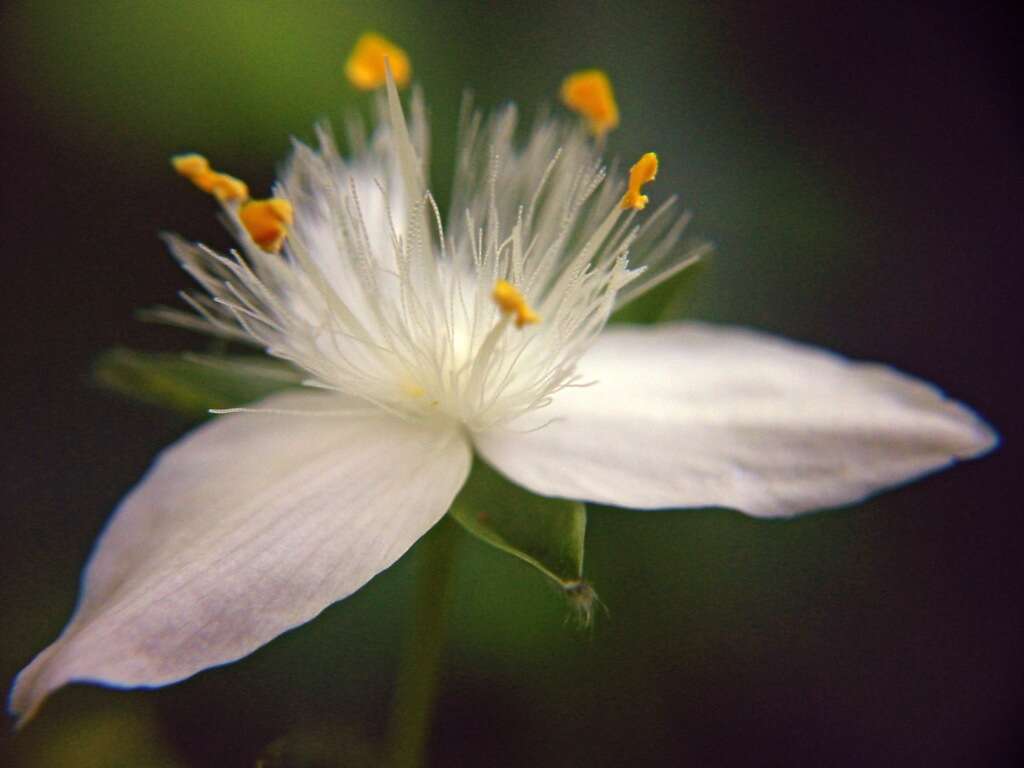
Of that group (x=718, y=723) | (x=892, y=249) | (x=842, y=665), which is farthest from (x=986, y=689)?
(x=892, y=249)

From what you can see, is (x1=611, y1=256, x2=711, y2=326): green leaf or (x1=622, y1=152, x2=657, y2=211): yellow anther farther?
(x1=611, y1=256, x2=711, y2=326): green leaf

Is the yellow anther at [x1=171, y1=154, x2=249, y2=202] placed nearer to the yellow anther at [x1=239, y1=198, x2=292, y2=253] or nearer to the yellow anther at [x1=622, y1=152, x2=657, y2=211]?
the yellow anther at [x1=239, y1=198, x2=292, y2=253]

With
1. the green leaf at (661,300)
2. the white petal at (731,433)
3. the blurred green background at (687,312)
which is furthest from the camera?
the blurred green background at (687,312)

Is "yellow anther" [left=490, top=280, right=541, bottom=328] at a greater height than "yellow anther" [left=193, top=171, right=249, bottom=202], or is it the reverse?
"yellow anther" [left=193, top=171, right=249, bottom=202]

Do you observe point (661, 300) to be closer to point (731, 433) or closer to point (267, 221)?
point (731, 433)

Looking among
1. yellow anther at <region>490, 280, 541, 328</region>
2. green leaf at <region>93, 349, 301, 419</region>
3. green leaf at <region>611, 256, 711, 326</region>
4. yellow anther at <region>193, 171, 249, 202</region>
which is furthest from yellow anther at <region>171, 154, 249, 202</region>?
green leaf at <region>611, 256, 711, 326</region>

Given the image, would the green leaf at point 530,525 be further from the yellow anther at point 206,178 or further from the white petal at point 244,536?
the yellow anther at point 206,178

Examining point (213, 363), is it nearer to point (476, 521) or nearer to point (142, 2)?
point (476, 521)

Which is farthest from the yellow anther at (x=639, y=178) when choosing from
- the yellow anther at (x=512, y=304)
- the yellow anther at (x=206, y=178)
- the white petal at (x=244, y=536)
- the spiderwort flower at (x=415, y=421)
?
the yellow anther at (x=206, y=178)
